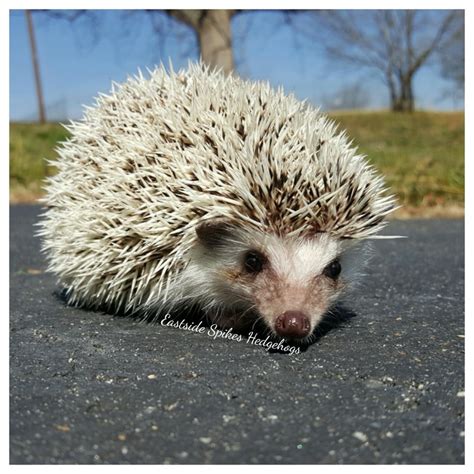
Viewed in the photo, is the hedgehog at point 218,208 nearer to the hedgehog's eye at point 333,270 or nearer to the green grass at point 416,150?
the hedgehog's eye at point 333,270

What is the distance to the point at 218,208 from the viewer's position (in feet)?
10.3

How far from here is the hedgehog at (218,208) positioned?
309cm

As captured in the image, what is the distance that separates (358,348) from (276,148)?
41.8 inches

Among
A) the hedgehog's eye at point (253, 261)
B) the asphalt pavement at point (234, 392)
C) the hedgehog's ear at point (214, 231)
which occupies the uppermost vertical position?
the hedgehog's ear at point (214, 231)

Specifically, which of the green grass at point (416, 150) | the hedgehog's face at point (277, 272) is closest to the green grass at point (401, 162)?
the green grass at point (416, 150)

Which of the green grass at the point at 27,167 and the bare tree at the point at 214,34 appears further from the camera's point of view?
the bare tree at the point at 214,34

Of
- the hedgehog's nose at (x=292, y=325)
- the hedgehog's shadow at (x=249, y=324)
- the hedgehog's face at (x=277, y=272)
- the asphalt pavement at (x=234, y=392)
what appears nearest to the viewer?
the asphalt pavement at (x=234, y=392)

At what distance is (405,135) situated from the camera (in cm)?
2080

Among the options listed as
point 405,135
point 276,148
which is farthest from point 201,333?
point 405,135

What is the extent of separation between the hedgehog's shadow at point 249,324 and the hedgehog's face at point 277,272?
0.11 metres

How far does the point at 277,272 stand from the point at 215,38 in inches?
384

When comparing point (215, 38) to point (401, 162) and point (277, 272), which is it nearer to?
point (401, 162)

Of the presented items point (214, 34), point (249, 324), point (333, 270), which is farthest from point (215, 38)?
point (333, 270)

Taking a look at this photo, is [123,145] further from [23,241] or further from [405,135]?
[405,135]
